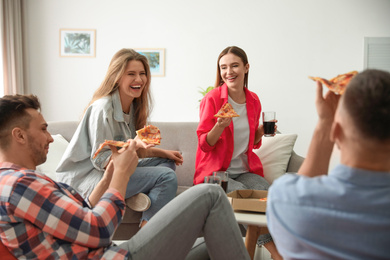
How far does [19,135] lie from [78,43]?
422 cm

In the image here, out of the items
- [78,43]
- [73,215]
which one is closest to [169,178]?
[73,215]

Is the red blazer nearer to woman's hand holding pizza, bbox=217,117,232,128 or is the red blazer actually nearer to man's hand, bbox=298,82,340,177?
woman's hand holding pizza, bbox=217,117,232,128

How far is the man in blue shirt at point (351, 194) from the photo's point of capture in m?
0.90

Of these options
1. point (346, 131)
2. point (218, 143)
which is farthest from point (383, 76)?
point (218, 143)

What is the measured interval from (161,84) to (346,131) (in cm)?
461

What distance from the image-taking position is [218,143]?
301cm

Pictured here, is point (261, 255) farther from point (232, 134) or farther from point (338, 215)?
point (338, 215)

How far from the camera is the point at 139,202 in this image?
→ 266 centimetres

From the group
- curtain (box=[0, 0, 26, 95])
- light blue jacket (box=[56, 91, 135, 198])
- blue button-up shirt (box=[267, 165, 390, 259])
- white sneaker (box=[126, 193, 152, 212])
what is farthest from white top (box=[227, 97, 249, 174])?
curtain (box=[0, 0, 26, 95])

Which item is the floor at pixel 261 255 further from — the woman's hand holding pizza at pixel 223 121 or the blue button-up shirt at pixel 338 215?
the blue button-up shirt at pixel 338 215

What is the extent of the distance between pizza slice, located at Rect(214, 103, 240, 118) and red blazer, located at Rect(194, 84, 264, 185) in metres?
0.17

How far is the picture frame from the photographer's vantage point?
544 centimetres

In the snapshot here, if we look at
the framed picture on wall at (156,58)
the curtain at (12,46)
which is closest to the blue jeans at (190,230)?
the framed picture on wall at (156,58)

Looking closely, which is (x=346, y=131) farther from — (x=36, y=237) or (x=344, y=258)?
(x=36, y=237)
